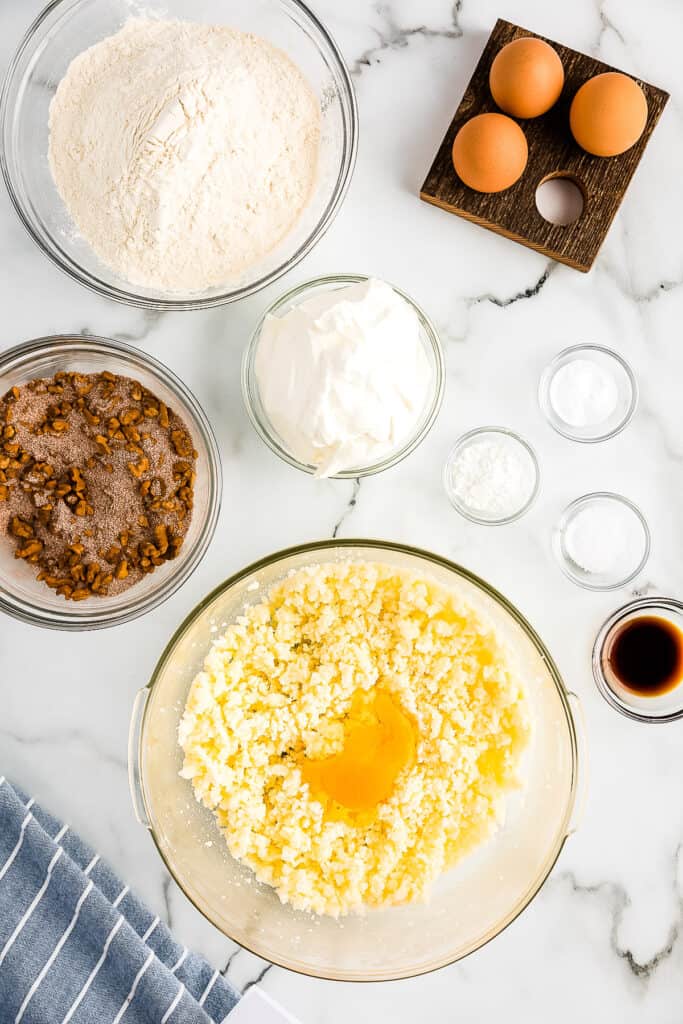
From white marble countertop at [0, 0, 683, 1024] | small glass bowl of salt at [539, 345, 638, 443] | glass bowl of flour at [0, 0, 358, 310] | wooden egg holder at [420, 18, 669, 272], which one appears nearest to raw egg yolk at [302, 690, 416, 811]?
white marble countertop at [0, 0, 683, 1024]

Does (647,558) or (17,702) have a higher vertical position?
(647,558)

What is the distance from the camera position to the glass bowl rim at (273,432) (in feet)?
5.29

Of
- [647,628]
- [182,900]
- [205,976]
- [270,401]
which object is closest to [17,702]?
[182,900]

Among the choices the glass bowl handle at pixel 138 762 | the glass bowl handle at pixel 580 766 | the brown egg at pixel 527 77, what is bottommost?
the glass bowl handle at pixel 138 762

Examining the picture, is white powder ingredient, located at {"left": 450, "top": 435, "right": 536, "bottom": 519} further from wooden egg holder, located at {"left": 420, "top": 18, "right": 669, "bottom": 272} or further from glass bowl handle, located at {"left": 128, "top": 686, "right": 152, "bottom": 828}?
glass bowl handle, located at {"left": 128, "top": 686, "right": 152, "bottom": 828}

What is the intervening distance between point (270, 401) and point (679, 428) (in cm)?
87

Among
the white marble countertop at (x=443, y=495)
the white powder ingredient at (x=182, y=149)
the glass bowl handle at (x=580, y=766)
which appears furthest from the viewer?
the white marble countertop at (x=443, y=495)

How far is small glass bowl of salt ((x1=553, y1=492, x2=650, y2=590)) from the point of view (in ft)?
5.57

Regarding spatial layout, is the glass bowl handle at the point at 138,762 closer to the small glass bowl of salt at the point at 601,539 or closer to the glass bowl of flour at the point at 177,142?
the glass bowl of flour at the point at 177,142

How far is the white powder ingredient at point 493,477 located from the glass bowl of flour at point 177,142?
1.73ft

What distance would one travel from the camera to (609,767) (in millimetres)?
1712

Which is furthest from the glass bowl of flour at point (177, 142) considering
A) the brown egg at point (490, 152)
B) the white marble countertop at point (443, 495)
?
the brown egg at point (490, 152)

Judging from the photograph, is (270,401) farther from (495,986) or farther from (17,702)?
(495,986)

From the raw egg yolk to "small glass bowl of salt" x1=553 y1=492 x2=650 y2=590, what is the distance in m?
0.49
